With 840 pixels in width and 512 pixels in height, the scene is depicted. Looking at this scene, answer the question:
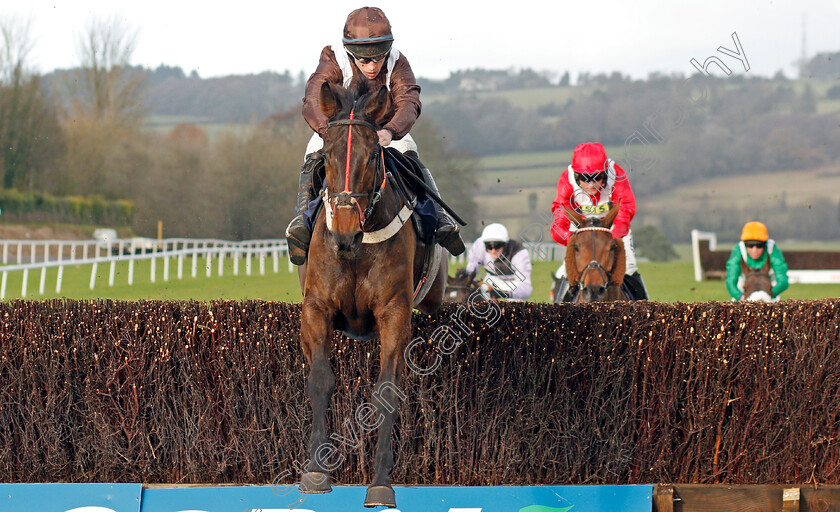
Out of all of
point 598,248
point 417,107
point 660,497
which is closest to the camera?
point 417,107

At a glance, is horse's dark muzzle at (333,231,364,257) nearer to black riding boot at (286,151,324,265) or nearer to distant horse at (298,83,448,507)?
distant horse at (298,83,448,507)

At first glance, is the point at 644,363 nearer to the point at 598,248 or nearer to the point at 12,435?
the point at 598,248

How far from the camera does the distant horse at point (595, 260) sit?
20.3 feet

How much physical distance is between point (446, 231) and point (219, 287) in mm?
13578

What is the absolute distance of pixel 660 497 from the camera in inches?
209

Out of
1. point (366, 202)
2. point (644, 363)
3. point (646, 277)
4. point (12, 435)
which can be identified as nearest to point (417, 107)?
point (366, 202)

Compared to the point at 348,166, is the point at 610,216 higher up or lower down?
lower down

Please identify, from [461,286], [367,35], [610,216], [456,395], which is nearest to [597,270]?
[610,216]

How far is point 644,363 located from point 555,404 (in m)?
0.58

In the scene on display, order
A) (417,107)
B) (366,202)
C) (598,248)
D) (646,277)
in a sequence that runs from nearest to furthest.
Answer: (366,202)
(417,107)
(598,248)
(646,277)

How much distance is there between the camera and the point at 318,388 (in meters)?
4.12

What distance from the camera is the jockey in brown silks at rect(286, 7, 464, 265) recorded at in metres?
4.39

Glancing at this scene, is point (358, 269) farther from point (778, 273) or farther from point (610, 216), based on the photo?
point (778, 273)

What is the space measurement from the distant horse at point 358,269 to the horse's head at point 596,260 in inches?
80.3
